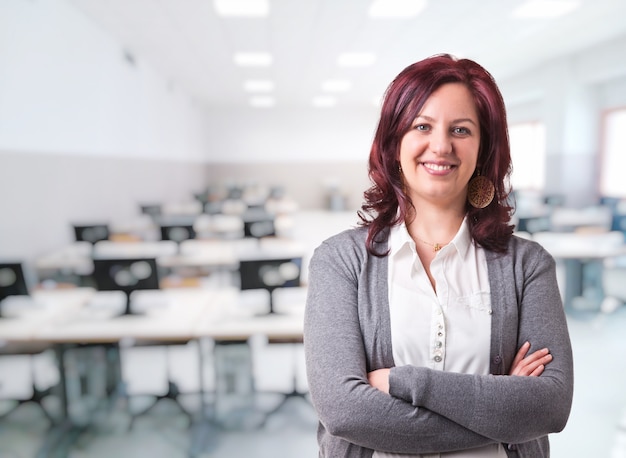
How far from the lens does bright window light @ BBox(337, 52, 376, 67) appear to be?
7785 millimetres

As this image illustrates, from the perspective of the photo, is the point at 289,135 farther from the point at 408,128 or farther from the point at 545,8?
the point at 408,128

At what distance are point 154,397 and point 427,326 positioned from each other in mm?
2657

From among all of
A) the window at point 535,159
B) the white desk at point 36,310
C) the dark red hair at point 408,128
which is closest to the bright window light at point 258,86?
the window at point 535,159

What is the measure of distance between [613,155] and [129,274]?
8.22 meters

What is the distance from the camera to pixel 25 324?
106 inches

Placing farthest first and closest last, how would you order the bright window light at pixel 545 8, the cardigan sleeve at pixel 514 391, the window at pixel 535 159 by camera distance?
the window at pixel 535 159
the bright window light at pixel 545 8
the cardigan sleeve at pixel 514 391

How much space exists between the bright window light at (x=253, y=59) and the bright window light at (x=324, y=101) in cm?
421

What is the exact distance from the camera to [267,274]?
2.78 m

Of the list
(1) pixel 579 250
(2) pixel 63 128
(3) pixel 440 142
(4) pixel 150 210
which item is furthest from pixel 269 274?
(4) pixel 150 210

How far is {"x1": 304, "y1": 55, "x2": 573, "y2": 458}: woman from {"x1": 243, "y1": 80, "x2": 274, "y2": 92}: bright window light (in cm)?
956

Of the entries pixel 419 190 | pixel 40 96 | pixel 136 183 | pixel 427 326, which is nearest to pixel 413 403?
pixel 427 326

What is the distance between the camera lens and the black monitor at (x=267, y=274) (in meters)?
2.78

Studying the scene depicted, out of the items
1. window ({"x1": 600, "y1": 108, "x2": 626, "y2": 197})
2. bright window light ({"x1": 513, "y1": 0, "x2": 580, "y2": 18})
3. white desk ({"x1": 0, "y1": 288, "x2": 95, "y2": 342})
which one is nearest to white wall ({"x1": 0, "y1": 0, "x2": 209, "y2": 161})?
white desk ({"x1": 0, "y1": 288, "x2": 95, "y2": 342})

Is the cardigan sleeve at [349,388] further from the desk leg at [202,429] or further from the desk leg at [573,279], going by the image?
the desk leg at [573,279]
